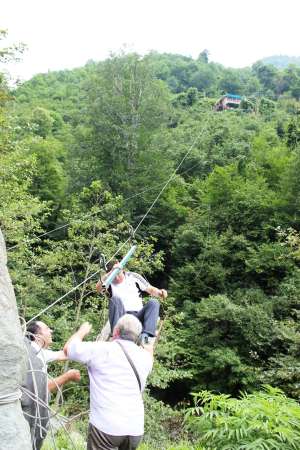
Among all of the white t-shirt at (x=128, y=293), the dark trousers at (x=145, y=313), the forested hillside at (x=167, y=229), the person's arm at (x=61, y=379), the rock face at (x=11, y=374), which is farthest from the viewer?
the forested hillside at (x=167, y=229)

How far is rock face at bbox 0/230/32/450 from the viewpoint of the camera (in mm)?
1966

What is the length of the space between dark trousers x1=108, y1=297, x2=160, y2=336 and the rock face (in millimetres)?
1923

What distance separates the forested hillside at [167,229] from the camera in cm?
1206

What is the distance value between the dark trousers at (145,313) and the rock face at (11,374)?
192 centimetres

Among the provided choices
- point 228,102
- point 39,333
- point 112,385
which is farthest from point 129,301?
point 228,102

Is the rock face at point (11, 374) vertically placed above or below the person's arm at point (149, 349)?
above

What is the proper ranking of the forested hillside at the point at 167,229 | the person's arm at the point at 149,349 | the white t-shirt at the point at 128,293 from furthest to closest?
the forested hillside at the point at 167,229, the white t-shirt at the point at 128,293, the person's arm at the point at 149,349

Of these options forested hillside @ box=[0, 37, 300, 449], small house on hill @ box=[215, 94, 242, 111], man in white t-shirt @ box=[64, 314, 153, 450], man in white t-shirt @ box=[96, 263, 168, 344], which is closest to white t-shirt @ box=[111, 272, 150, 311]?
man in white t-shirt @ box=[96, 263, 168, 344]

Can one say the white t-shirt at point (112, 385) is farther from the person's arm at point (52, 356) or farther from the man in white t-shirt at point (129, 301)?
the man in white t-shirt at point (129, 301)

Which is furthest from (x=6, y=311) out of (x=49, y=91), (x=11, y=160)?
(x=49, y=91)

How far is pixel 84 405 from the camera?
10547 millimetres

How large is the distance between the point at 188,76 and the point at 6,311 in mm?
94045

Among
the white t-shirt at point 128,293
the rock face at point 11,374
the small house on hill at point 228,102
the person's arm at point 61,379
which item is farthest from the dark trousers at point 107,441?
the small house on hill at point 228,102

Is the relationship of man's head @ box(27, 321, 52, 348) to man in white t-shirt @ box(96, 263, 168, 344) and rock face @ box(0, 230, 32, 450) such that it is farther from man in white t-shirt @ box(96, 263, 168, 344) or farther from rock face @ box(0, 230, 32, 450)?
man in white t-shirt @ box(96, 263, 168, 344)
